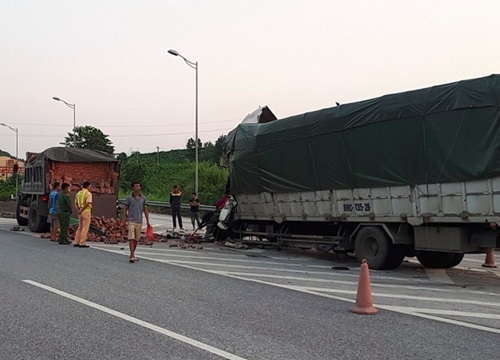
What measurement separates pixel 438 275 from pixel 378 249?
1265 mm

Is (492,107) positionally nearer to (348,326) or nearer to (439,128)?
(439,128)

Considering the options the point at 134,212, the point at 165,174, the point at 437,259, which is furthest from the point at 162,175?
the point at 437,259

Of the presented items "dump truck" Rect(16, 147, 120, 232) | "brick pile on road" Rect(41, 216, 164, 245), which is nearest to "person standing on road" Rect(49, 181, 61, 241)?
"brick pile on road" Rect(41, 216, 164, 245)

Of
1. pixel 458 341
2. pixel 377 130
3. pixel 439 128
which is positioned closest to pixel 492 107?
pixel 439 128

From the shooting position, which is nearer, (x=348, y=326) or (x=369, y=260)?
(x=348, y=326)

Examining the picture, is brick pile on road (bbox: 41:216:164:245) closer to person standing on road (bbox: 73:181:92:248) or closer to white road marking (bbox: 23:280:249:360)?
person standing on road (bbox: 73:181:92:248)

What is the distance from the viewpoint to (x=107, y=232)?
1697cm

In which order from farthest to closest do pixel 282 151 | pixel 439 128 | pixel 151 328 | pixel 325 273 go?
pixel 282 151 → pixel 325 273 → pixel 439 128 → pixel 151 328

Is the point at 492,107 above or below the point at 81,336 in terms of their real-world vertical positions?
above

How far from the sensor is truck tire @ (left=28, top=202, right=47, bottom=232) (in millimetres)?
18828

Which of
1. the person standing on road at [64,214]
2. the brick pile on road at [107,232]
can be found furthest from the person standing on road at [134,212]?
the brick pile on road at [107,232]

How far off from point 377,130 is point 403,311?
5041 mm

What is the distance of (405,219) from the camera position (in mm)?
10773

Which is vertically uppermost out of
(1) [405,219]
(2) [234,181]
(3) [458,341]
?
(2) [234,181]
